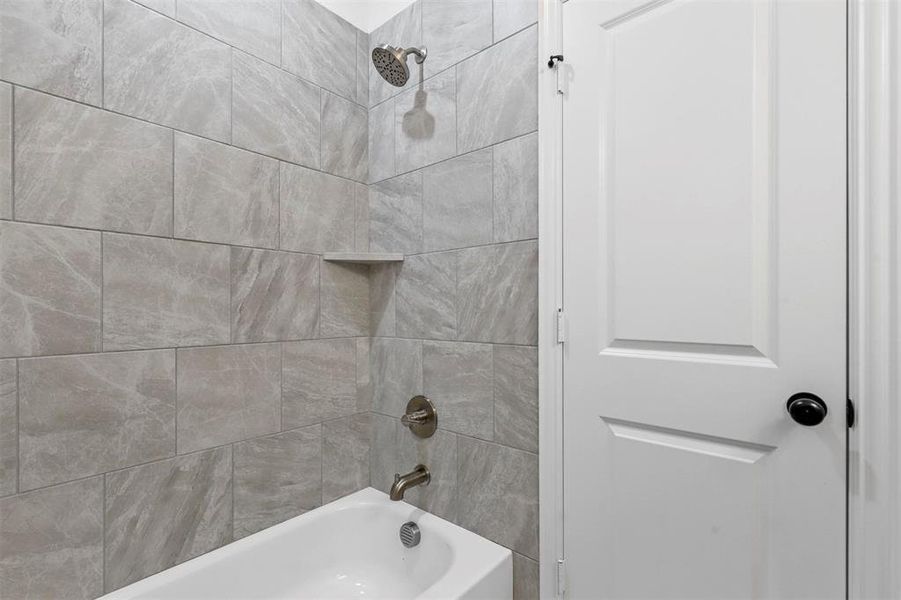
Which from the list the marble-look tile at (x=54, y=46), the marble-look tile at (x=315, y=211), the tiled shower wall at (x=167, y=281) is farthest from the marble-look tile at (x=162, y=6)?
the marble-look tile at (x=315, y=211)

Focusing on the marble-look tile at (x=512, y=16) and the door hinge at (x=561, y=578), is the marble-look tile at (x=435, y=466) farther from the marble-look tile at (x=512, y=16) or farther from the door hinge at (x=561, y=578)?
the marble-look tile at (x=512, y=16)

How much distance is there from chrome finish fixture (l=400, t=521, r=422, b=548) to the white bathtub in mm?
20

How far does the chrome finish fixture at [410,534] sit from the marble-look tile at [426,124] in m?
1.26

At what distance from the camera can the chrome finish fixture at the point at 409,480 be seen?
1425mm

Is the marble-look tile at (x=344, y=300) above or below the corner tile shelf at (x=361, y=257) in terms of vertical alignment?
below

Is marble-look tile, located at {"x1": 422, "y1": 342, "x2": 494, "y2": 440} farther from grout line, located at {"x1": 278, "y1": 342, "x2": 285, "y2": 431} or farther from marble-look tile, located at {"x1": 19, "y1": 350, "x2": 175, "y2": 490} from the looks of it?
marble-look tile, located at {"x1": 19, "y1": 350, "x2": 175, "y2": 490}

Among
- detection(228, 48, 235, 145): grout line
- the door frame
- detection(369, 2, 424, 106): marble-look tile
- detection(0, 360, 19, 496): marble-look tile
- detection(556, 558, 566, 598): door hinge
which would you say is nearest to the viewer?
the door frame

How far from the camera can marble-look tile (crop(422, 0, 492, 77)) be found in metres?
1.42

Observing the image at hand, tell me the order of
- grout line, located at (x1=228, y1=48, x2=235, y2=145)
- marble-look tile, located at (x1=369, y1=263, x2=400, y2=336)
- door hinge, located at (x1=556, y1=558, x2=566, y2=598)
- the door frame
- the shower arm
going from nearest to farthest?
the door frame
door hinge, located at (x1=556, y1=558, x2=566, y2=598)
grout line, located at (x1=228, y1=48, x2=235, y2=145)
the shower arm
marble-look tile, located at (x1=369, y1=263, x2=400, y2=336)

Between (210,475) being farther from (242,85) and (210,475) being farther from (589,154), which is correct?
(589,154)

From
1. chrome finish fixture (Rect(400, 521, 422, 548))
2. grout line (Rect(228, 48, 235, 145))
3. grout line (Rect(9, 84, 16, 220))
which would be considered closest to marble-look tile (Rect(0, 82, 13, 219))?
grout line (Rect(9, 84, 16, 220))

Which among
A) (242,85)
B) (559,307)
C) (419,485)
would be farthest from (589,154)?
(419,485)

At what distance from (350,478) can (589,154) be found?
1.44 meters

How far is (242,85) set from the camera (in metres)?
1.40
